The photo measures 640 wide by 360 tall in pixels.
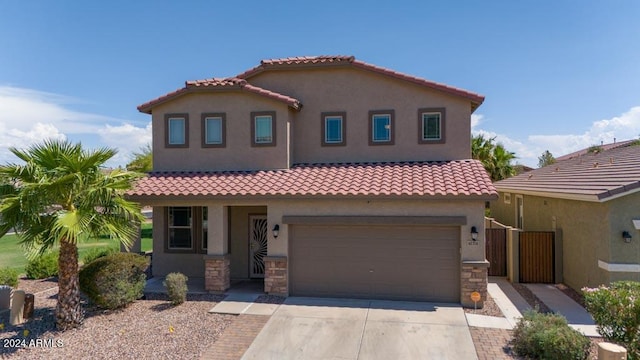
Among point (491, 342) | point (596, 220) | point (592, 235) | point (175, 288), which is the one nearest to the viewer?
point (491, 342)

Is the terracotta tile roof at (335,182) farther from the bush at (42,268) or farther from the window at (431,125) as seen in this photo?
the bush at (42,268)

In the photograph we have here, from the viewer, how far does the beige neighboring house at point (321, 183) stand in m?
11.4

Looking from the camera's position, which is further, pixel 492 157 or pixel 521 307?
pixel 492 157

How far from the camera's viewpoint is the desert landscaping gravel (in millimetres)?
8266

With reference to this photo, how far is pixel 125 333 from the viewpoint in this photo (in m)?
9.23

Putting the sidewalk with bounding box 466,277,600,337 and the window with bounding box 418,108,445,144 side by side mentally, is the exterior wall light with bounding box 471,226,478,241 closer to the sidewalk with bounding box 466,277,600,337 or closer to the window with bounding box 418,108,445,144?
the sidewalk with bounding box 466,277,600,337

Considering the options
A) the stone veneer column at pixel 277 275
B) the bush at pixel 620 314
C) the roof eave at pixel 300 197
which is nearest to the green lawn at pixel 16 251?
the roof eave at pixel 300 197

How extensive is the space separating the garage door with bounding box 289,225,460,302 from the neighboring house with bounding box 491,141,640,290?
12.9ft

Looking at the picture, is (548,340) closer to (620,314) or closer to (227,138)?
(620,314)

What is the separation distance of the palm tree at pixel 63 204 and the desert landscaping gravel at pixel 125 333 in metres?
0.64

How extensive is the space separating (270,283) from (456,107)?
29.1 feet

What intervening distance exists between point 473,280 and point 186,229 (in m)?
10.2

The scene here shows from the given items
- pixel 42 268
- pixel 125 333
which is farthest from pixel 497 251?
pixel 42 268

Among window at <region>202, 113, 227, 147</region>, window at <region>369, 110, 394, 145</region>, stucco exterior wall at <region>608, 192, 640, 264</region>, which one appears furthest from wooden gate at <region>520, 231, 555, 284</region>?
window at <region>202, 113, 227, 147</region>
